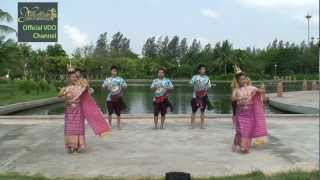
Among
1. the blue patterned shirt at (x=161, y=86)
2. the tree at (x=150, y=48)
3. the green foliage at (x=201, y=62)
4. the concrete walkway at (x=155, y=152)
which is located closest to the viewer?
the concrete walkway at (x=155, y=152)

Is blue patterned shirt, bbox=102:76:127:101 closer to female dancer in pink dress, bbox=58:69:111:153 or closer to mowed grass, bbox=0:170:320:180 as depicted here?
female dancer in pink dress, bbox=58:69:111:153

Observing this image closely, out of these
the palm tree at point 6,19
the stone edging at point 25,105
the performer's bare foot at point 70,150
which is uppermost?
the palm tree at point 6,19

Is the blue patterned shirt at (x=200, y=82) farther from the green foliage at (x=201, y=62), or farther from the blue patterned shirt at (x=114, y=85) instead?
the green foliage at (x=201, y=62)

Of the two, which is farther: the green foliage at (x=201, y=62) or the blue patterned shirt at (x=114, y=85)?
the green foliage at (x=201, y=62)

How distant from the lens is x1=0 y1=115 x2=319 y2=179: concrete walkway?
28.8 feet

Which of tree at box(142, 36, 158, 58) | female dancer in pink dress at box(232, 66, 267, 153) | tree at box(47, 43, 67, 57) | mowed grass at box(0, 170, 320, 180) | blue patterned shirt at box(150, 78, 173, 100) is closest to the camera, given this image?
mowed grass at box(0, 170, 320, 180)

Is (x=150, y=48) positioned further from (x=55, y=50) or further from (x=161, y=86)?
(x=161, y=86)

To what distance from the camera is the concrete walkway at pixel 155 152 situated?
8.79m

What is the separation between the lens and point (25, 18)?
19.9 meters

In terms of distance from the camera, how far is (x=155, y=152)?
10242 mm

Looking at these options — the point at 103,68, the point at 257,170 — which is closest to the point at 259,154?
the point at 257,170

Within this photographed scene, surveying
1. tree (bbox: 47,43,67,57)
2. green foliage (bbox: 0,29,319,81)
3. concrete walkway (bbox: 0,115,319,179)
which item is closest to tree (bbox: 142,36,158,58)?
green foliage (bbox: 0,29,319,81)

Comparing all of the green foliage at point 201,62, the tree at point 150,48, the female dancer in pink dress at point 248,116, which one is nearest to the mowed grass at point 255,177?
the female dancer in pink dress at point 248,116

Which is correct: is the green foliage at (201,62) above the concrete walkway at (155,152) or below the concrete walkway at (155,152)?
above
